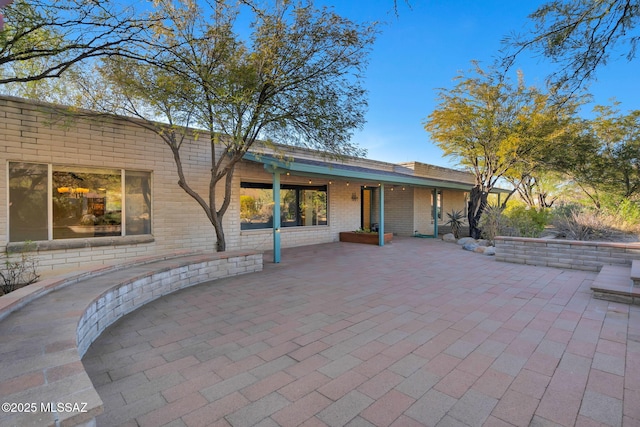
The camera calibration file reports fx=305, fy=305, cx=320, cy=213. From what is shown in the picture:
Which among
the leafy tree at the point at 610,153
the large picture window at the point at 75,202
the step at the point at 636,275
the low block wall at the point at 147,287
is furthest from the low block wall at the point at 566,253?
the large picture window at the point at 75,202

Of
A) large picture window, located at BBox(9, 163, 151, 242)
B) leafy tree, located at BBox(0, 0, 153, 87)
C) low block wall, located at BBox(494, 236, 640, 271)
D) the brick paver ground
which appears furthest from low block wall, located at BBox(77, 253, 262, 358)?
low block wall, located at BBox(494, 236, 640, 271)

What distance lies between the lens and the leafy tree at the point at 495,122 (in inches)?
418

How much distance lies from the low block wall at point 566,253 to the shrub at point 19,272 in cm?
1013

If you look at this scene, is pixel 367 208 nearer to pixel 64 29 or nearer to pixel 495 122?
pixel 495 122

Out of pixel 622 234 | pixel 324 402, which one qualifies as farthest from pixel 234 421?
pixel 622 234

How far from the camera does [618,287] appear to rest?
4.64 metres

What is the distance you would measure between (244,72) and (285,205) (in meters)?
5.69

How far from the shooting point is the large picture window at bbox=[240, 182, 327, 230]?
9.43 m

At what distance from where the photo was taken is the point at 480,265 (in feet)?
24.5

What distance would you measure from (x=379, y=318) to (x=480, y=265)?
4766mm

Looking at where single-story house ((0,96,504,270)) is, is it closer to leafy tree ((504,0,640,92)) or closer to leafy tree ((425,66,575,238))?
leafy tree ((425,66,575,238))

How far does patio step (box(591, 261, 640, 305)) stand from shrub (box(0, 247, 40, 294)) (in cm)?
922

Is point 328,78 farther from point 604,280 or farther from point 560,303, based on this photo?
point 604,280

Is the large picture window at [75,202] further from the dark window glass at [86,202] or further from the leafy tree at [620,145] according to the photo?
the leafy tree at [620,145]
